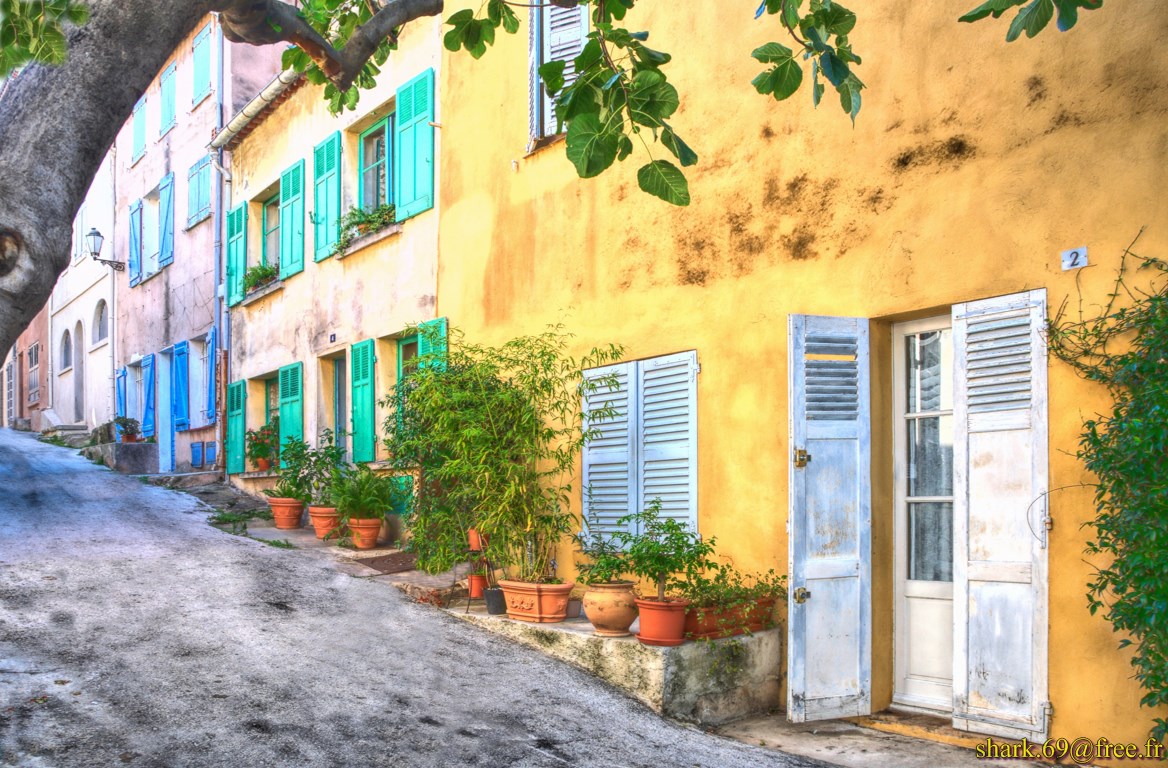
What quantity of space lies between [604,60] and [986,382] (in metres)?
2.67

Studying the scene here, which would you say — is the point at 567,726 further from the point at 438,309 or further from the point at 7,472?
the point at 7,472

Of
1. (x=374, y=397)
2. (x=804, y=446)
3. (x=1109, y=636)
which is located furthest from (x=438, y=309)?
(x=1109, y=636)

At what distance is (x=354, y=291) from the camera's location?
11.7 meters

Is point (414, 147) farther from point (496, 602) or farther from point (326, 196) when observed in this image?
point (496, 602)

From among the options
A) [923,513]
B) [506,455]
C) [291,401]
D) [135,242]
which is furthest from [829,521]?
[135,242]

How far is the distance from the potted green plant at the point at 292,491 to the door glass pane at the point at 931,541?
7291mm

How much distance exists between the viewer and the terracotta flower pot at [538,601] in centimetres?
711

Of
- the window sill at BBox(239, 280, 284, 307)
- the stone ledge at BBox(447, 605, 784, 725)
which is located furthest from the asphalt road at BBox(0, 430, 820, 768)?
the window sill at BBox(239, 280, 284, 307)

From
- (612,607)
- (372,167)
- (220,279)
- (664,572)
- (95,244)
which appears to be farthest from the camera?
(95,244)

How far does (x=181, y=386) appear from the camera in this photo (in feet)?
55.4

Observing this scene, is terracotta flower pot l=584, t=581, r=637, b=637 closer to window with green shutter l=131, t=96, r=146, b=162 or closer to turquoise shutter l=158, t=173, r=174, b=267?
turquoise shutter l=158, t=173, r=174, b=267

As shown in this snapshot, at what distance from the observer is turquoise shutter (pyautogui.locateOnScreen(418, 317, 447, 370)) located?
845cm

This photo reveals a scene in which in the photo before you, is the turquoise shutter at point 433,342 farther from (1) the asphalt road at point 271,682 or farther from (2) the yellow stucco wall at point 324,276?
(1) the asphalt road at point 271,682

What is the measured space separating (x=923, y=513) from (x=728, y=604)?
1.21 metres
